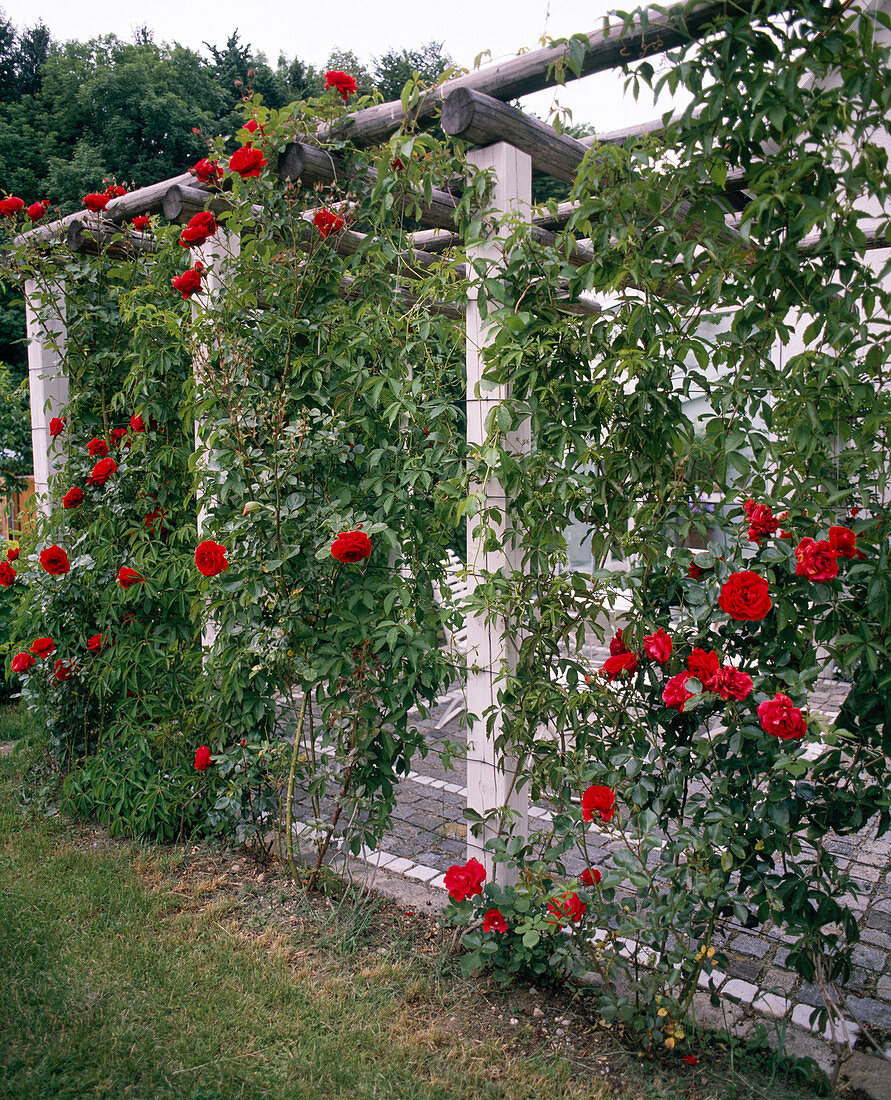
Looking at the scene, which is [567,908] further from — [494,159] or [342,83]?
[342,83]

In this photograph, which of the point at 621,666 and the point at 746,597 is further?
the point at 621,666

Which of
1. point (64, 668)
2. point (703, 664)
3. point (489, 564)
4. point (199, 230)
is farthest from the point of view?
point (64, 668)

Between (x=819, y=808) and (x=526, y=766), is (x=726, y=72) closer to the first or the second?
(x=819, y=808)

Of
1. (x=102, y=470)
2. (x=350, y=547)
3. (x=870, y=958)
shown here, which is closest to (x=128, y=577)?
(x=102, y=470)

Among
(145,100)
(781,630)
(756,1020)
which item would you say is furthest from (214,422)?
(145,100)

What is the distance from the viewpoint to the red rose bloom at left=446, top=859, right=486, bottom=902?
2352 millimetres

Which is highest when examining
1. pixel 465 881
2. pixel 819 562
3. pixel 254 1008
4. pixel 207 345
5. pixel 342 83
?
pixel 342 83

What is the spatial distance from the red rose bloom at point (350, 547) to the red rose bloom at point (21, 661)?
2.08 m

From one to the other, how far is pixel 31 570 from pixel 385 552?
6.80ft

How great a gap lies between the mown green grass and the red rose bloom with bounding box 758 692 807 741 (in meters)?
1.03

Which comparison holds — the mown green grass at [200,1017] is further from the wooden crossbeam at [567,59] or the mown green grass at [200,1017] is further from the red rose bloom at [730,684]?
→ the wooden crossbeam at [567,59]

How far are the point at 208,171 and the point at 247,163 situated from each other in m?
0.44

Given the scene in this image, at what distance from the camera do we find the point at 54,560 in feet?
11.3

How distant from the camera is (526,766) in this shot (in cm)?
257
